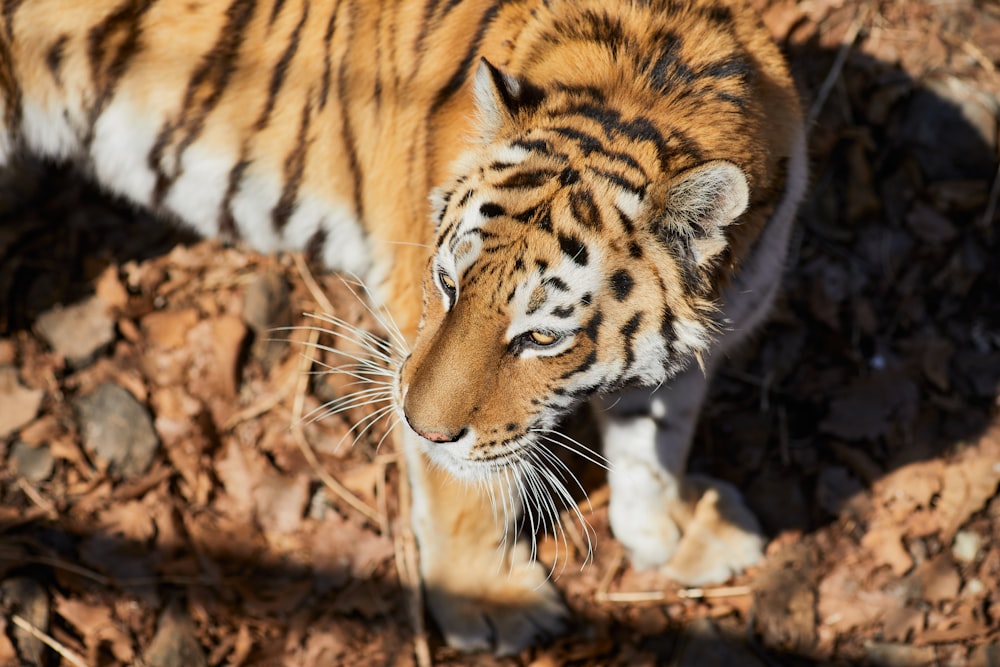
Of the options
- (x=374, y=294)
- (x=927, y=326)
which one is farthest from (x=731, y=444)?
(x=374, y=294)

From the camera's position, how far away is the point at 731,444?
3012 millimetres

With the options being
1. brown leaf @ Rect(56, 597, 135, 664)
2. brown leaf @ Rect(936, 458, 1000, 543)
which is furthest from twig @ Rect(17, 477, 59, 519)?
brown leaf @ Rect(936, 458, 1000, 543)

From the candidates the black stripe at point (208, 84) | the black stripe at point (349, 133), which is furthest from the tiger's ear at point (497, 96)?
the black stripe at point (208, 84)

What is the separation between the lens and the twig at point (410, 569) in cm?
262

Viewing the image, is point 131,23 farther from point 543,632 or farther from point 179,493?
point 543,632

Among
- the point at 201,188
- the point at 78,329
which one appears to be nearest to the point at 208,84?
the point at 201,188

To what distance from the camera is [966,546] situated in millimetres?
2783

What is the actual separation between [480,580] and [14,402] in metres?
1.54

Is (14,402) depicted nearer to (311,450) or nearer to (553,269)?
(311,450)

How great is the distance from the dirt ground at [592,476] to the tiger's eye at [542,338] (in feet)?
3.99

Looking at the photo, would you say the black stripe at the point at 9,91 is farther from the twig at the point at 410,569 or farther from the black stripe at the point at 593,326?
the black stripe at the point at 593,326

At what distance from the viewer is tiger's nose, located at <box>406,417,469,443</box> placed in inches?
71.0

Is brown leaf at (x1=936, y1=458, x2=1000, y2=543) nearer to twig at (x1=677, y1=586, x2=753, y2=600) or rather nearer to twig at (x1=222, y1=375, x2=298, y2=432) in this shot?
twig at (x1=677, y1=586, x2=753, y2=600)

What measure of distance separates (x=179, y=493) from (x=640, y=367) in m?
1.68
